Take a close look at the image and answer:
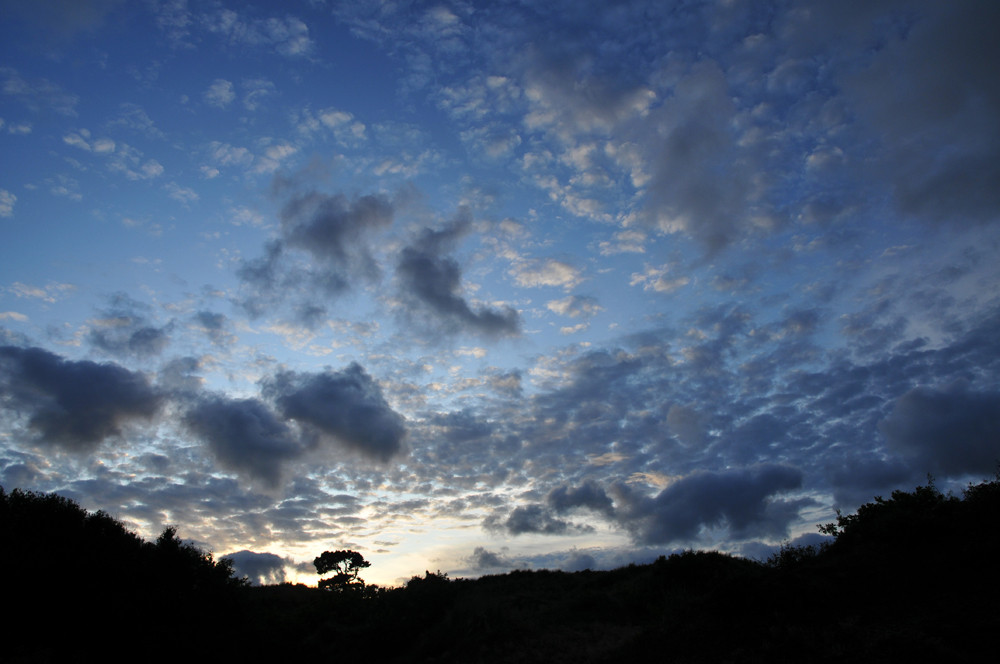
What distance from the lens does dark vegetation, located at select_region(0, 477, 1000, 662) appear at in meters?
17.3

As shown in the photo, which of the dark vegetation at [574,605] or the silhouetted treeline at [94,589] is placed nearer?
the dark vegetation at [574,605]

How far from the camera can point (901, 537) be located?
23.1 m

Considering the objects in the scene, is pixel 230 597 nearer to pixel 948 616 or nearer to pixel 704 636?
pixel 704 636

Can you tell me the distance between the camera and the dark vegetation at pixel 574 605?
17298 millimetres

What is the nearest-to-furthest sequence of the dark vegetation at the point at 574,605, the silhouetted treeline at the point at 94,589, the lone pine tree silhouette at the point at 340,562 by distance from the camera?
the dark vegetation at the point at 574,605 < the silhouetted treeline at the point at 94,589 < the lone pine tree silhouette at the point at 340,562

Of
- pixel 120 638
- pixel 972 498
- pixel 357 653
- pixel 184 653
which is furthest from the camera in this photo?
pixel 357 653

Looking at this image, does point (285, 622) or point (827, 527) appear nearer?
point (827, 527)

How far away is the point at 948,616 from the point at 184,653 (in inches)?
1358

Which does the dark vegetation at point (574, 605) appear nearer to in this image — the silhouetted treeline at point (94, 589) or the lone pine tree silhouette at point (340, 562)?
the silhouetted treeline at point (94, 589)

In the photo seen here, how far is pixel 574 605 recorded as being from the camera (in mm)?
32750

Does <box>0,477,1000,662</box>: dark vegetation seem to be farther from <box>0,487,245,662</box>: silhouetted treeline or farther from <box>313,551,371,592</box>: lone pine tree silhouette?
<box>313,551,371,592</box>: lone pine tree silhouette

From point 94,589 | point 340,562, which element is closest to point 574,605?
point 94,589

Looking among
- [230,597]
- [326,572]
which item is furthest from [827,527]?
[326,572]

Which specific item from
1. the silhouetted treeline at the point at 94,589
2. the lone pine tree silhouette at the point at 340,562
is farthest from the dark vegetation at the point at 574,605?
the lone pine tree silhouette at the point at 340,562
